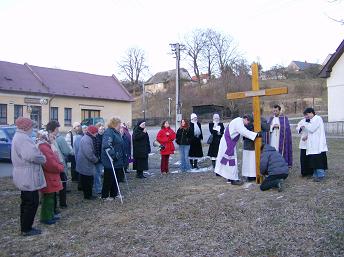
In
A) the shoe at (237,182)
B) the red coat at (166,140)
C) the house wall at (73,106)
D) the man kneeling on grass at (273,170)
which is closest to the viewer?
the man kneeling on grass at (273,170)

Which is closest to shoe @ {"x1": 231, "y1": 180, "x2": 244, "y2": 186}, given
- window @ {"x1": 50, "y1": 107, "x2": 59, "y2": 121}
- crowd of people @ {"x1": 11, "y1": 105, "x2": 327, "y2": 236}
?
crowd of people @ {"x1": 11, "y1": 105, "x2": 327, "y2": 236}

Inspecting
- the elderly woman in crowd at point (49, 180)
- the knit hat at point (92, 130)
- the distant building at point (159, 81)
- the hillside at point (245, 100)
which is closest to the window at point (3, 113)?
the hillside at point (245, 100)

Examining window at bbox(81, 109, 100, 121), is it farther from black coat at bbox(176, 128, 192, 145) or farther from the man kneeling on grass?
the man kneeling on grass

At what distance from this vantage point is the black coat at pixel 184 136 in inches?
503

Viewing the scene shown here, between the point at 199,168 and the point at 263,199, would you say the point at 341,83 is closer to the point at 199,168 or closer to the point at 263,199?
the point at 199,168

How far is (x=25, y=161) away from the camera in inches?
257

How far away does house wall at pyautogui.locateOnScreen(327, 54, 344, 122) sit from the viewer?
27.0m

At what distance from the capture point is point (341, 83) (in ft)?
88.3

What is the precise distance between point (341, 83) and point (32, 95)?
2877 cm

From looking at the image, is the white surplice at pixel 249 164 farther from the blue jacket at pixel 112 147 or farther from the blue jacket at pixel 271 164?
the blue jacket at pixel 112 147

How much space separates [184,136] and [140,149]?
147 centimetres

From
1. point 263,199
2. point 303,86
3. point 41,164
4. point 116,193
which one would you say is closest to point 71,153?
point 116,193

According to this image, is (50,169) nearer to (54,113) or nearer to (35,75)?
(54,113)

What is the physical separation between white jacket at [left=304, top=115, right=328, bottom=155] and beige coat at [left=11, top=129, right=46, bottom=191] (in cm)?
563
